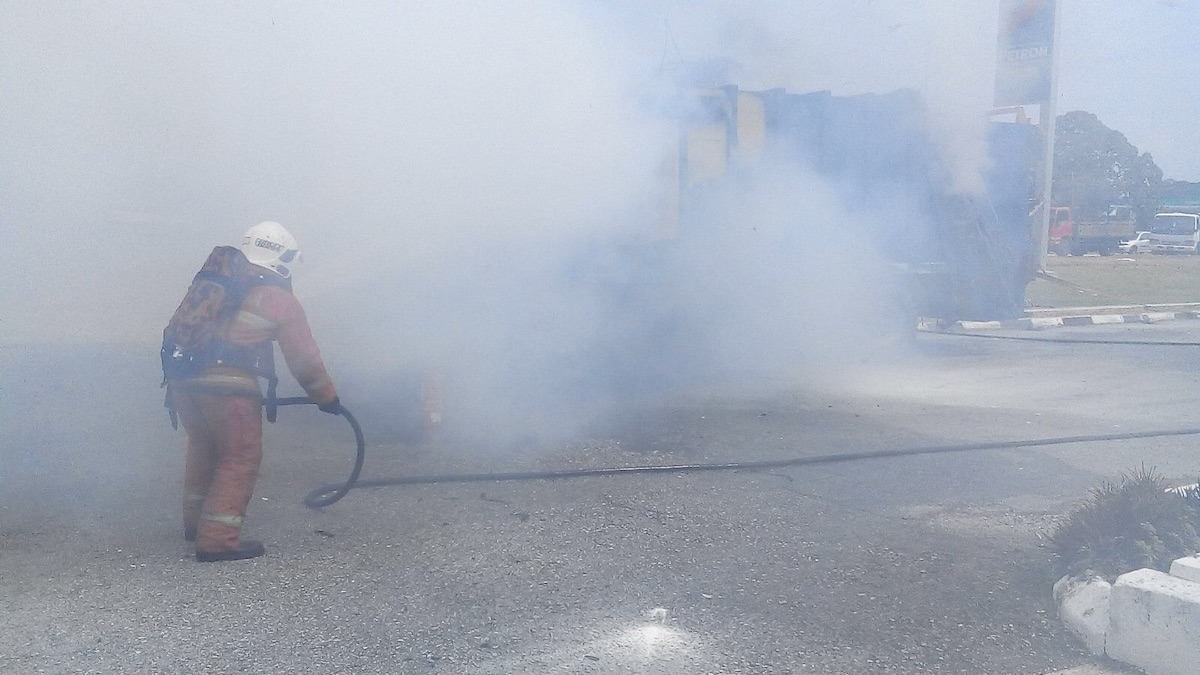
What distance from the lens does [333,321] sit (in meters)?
6.33

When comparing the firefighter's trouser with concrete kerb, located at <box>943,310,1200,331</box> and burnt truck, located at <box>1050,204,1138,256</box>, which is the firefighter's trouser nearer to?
concrete kerb, located at <box>943,310,1200,331</box>

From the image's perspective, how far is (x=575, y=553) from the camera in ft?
11.3

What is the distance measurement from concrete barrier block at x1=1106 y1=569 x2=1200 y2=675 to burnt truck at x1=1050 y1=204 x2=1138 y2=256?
26.7m

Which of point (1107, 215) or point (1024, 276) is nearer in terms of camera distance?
point (1024, 276)

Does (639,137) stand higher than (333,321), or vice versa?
(639,137)

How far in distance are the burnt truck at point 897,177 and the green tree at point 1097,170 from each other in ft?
58.0

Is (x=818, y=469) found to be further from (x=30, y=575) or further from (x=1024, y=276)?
(x=1024, y=276)

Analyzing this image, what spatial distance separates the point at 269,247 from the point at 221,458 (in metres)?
0.77

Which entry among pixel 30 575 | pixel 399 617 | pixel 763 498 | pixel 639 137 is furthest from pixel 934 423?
pixel 30 575

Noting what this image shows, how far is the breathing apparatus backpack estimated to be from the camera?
3295 mm

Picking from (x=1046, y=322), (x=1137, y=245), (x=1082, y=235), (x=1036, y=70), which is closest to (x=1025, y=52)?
(x=1036, y=70)

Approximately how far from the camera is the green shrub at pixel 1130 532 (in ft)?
9.51

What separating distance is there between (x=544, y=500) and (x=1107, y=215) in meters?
31.1

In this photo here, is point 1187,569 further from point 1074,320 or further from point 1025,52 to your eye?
point 1074,320
